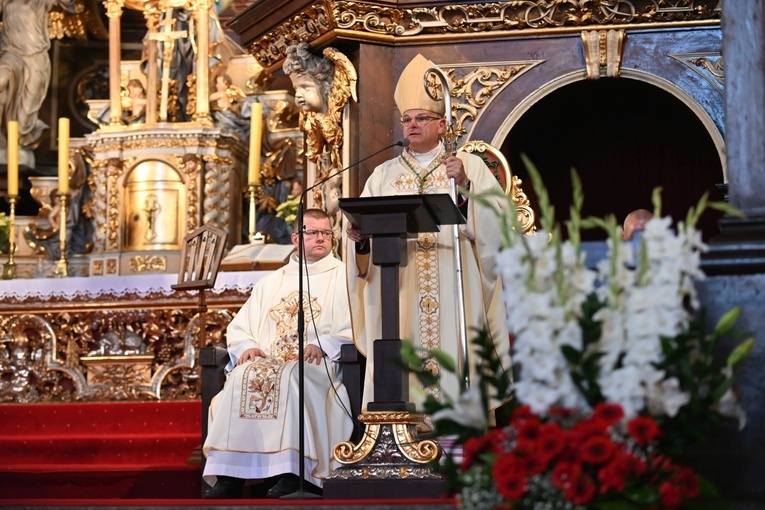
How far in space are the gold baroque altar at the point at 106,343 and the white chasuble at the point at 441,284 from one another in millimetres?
3100

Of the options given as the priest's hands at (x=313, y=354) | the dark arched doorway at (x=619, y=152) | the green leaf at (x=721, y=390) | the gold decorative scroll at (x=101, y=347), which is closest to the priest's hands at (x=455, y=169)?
the priest's hands at (x=313, y=354)

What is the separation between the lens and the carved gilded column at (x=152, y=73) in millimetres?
11352

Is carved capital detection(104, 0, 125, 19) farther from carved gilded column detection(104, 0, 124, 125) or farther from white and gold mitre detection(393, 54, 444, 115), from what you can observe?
white and gold mitre detection(393, 54, 444, 115)

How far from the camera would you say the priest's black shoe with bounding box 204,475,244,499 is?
6.18 m

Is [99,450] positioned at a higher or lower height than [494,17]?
lower

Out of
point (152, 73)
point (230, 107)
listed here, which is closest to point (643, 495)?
point (230, 107)

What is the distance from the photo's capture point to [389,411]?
5.43m

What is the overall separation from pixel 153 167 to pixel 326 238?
445cm

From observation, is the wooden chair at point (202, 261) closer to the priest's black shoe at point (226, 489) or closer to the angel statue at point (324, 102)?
the angel statue at point (324, 102)

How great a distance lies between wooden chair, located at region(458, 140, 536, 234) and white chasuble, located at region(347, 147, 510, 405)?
1.35 m

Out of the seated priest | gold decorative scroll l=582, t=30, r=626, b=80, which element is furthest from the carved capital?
the seated priest

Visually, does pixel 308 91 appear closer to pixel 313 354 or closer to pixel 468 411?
pixel 313 354

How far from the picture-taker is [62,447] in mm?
8391

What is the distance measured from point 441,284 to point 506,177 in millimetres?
1606
